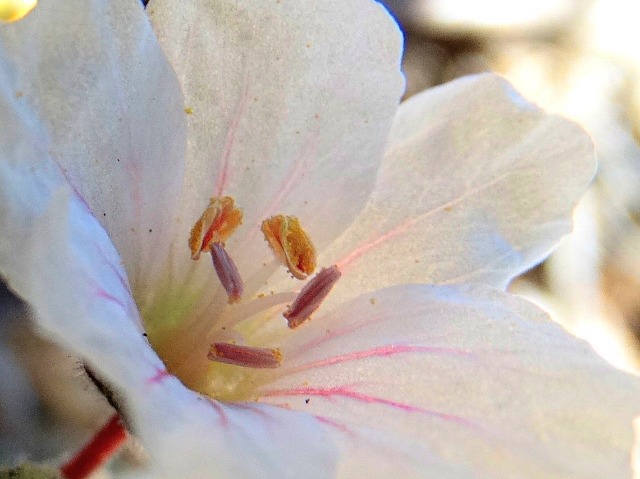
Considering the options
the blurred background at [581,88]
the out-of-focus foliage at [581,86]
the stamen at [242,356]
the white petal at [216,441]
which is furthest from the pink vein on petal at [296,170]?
the out-of-focus foliage at [581,86]

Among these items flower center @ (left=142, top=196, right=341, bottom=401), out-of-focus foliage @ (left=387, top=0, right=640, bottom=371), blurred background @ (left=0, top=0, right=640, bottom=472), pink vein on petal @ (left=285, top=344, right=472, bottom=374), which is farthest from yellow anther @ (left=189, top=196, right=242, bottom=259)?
out-of-focus foliage @ (left=387, top=0, right=640, bottom=371)

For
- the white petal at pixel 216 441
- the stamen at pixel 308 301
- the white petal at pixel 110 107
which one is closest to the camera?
the white petal at pixel 216 441

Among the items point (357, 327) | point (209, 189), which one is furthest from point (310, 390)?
point (209, 189)

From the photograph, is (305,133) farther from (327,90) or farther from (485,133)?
(485,133)

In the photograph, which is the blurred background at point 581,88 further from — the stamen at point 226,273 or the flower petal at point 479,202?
the stamen at point 226,273

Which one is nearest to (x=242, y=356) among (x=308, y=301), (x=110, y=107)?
(x=308, y=301)

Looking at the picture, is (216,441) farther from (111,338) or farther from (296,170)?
(296,170)
